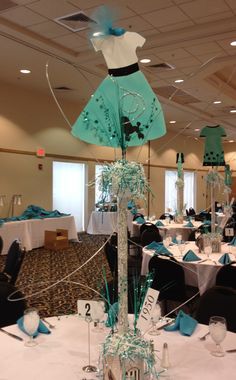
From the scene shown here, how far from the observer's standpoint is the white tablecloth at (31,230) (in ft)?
27.1

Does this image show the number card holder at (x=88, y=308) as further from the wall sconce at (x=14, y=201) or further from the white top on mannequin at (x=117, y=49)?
the wall sconce at (x=14, y=201)

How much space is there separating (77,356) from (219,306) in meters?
1.05

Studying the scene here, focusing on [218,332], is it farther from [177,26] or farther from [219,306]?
[177,26]

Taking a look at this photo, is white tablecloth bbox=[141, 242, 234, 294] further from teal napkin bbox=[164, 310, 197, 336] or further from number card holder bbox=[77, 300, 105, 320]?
number card holder bbox=[77, 300, 105, 320]

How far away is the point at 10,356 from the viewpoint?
68.3 inches

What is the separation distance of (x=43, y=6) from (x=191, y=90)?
18.8 feet

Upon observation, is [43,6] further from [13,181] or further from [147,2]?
[13,181]

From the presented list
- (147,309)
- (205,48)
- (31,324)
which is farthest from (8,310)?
(205,48)

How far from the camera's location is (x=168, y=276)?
12.4 ft

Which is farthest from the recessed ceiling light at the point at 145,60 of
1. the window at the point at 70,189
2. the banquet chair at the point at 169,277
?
the banquet chair at the point at 169,277

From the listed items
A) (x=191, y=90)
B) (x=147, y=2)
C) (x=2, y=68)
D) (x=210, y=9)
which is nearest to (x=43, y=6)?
(x=147, y=2)

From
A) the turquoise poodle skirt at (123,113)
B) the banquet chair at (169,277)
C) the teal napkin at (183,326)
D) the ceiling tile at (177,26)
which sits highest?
the ceiling tile at (177,26)

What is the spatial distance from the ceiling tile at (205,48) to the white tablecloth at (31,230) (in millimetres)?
5093

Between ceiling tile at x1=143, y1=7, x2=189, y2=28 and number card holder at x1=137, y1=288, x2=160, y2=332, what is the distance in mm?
4976
